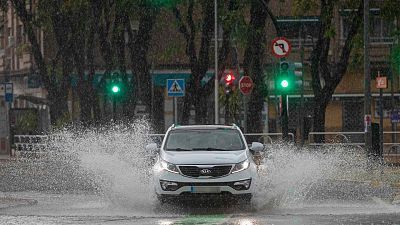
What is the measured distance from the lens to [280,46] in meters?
33.0

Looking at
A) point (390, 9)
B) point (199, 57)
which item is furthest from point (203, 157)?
point (199, 57)

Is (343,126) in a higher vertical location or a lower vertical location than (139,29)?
lower

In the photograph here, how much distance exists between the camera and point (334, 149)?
35250 millimetres

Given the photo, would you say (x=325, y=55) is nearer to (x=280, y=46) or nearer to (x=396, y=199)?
(x=280, y=46)

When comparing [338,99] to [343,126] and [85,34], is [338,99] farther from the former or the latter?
[85,34]

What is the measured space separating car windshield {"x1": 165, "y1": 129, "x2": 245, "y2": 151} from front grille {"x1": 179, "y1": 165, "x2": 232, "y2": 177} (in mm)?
1073

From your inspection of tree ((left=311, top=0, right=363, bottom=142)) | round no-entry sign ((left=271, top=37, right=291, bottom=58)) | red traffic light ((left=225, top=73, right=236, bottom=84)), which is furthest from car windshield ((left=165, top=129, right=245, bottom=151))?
red traffic light ((left=225, top=73, right=236, bottom=84))

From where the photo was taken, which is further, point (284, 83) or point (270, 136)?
point (270, 136)

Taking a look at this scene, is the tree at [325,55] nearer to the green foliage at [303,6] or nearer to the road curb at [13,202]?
the green foliage at [303,6]

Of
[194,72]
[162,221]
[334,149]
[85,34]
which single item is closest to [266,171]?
[162,221]

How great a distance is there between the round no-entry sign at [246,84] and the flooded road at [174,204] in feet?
18.6

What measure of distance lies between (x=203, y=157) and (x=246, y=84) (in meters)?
19.6

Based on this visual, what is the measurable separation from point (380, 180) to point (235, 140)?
8.44 m

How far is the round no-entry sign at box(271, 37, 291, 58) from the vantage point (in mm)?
32953
